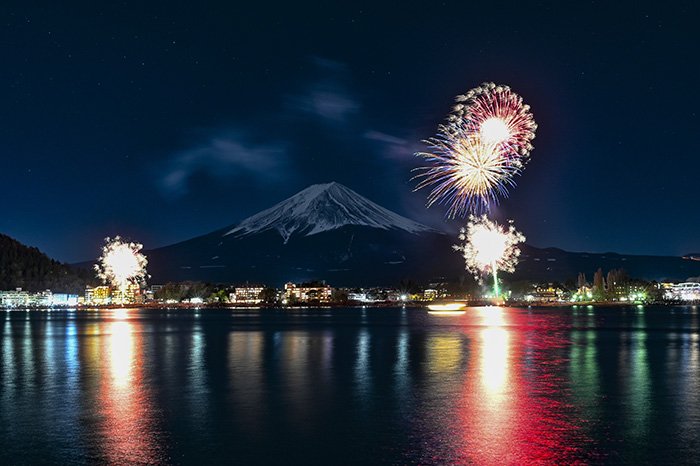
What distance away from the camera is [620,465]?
16.5m

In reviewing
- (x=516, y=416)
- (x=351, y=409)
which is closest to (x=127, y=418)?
(x=351, y=409)

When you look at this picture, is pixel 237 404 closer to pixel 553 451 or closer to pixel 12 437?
pixel 12 437

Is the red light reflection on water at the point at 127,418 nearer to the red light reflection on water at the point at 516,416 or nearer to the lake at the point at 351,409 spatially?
the lake at the point at 351,409

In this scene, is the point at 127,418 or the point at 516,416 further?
the point at 516,416

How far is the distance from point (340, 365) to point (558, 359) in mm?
11904

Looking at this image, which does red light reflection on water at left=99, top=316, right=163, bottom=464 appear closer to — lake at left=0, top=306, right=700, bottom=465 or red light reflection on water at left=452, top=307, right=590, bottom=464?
lake at left=0, top=306, right=700, bottom=465

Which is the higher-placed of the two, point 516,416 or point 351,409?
point 516,416

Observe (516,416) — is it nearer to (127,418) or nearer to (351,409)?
(351,409)

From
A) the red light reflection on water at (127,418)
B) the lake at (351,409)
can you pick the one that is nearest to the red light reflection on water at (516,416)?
the lake at (351,409)

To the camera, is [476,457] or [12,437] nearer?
[476,457]

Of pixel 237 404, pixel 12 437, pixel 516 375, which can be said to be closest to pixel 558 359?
pixel 516 375

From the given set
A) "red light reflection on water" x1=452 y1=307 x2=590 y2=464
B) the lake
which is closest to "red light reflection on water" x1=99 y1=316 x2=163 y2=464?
the lake

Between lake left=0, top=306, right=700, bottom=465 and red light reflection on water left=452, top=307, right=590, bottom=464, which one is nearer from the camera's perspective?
red light reflection on water left=452, top=307, right=590, bottom=464

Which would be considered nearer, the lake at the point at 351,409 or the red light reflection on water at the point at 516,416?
the red light reflection on water at the point at 516,416
